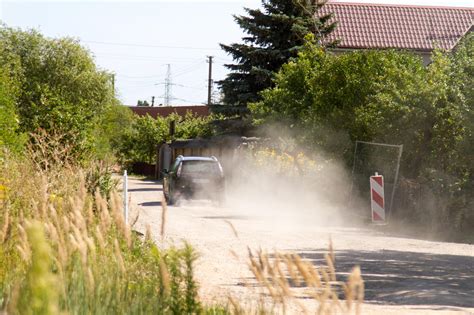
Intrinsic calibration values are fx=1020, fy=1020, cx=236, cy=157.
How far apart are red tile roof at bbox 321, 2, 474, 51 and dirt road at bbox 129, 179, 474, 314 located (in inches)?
1321

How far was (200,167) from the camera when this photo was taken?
3297 cm

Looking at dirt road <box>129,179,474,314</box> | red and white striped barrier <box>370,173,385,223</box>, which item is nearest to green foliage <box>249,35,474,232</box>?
red and white striped barrier <box>370,173,385,223</box>

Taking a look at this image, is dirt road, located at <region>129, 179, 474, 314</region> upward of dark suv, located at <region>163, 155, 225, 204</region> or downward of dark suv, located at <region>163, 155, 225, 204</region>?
downward

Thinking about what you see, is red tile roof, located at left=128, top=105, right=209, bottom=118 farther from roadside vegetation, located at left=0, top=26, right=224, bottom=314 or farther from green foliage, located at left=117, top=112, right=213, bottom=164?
roadside vegetation, located at left=0, top=26, right=224, bottom=314

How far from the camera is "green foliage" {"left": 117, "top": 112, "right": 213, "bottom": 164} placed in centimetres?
7675

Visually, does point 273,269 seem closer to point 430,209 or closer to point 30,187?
point 30,187

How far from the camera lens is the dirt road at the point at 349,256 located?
1143cm

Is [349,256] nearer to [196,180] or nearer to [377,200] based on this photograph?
[377,200]

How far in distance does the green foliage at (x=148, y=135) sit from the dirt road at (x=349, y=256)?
47.0 meters

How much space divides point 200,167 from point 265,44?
22.5m

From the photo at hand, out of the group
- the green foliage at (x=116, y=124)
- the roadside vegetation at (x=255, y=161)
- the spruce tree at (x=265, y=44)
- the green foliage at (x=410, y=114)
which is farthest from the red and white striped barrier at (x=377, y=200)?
the green foliage at (x=116, y=124)

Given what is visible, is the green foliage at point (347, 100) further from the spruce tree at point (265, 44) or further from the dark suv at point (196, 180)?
the spruce tree at point (265, 44)

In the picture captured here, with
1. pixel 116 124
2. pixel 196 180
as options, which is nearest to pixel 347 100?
pixel 196 180

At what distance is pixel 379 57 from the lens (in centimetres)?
3428
